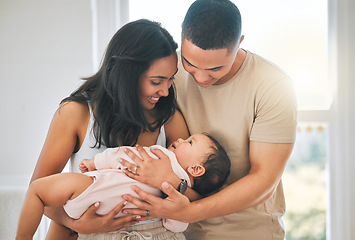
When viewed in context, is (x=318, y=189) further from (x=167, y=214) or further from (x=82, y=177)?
(x=82, y=177)

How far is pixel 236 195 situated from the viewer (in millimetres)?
1544

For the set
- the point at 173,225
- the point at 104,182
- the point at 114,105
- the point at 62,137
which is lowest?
the point at 173,225

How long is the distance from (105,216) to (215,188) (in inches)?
21.0

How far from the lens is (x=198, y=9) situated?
1.47 m

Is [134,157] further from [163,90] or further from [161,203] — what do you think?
[163,90]

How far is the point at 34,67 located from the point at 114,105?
1.26m

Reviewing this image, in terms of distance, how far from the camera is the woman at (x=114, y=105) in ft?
4.88

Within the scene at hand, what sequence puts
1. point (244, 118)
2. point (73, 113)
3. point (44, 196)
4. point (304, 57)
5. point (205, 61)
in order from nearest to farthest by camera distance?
1. point (44, 196)
2. point (205, 61)
3. point (73, 113)
4. point (244, 118)
5. point (304, 57)

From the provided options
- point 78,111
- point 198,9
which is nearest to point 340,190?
point 198,9

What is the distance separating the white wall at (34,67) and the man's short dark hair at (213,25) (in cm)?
125

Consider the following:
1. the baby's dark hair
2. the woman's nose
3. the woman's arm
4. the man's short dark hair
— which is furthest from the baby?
the man's short dark hair

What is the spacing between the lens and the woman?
149cm

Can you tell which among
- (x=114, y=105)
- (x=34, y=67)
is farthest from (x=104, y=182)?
(x=34, y=67)

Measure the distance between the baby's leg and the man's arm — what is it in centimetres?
21
